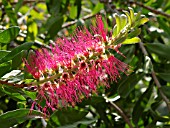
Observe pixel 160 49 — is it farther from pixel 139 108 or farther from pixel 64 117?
pixel 64 117

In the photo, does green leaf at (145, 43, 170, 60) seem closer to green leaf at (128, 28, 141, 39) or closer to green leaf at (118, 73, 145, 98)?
green leaf at (118, 73, 145, 98)

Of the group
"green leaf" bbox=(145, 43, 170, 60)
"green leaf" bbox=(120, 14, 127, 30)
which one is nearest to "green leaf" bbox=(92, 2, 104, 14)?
"green leaf" bbox=(145, 43, 170, 60)

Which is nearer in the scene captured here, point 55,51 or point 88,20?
point 55,51

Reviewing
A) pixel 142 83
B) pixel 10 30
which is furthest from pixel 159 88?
pixel 10 30

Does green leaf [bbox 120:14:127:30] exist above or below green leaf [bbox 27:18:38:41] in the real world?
below

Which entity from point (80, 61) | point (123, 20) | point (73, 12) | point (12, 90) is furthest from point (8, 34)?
point (73, 12)

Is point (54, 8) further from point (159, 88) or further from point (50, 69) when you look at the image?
point (50, 69)

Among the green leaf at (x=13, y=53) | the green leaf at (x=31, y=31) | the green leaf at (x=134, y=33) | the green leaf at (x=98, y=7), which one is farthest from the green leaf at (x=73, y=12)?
the green leaf at (x=134, y=33)
